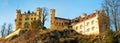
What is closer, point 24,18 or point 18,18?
point 18,18

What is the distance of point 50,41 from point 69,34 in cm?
662

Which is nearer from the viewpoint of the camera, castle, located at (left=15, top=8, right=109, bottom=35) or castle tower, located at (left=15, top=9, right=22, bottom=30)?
castle, located at (left=15, top=8, right=109, bottom=35)

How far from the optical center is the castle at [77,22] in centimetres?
8444

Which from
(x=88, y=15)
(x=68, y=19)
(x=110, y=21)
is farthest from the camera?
(x=68, y=19)

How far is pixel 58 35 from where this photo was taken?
79625 millimetres

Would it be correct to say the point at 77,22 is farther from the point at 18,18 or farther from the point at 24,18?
the point at 18,18

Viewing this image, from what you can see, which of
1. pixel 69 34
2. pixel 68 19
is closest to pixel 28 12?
pixel 68 19

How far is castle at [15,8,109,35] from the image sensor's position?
84.4m

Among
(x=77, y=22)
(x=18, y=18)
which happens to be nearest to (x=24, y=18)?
(x=18, y=18)

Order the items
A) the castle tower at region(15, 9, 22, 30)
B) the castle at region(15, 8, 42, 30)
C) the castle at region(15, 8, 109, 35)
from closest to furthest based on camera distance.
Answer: the castle at region(15, 8, 109, 35), the castle at region(15, 8, 42, 30), the castle tower at region(15, 9, 22, 30)

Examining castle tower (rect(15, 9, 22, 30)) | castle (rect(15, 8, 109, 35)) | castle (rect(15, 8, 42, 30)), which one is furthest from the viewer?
castle tower (rect(15, 9, 22, 30))

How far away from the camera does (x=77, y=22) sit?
96.2 m

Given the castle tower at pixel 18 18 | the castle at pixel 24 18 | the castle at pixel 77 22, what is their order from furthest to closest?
the castle tower at pixel 18 18 → the castle at pixel 24 18 → the castle at pixel 77 22

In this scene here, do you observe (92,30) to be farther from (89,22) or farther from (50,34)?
(50,34)
